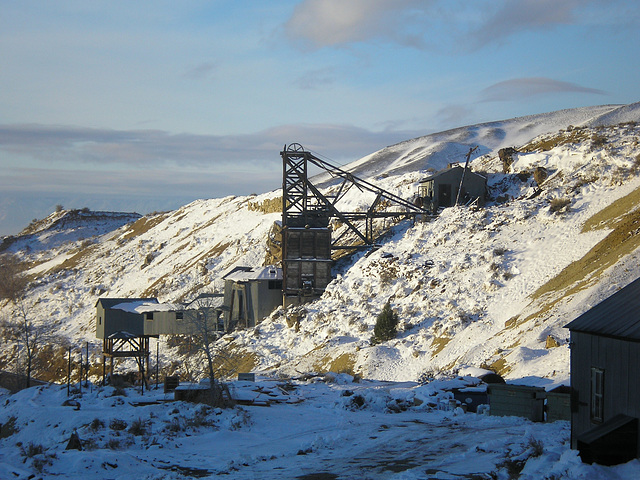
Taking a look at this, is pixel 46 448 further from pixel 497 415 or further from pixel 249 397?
pixel 497 415

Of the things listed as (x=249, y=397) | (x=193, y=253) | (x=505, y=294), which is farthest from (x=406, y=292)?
(x=193, y=253)

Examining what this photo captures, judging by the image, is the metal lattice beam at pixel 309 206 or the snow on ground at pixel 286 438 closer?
the snow on ground at pixel 286 438

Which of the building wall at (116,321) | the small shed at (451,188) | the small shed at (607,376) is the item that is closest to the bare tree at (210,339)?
the building wall at (116,321)

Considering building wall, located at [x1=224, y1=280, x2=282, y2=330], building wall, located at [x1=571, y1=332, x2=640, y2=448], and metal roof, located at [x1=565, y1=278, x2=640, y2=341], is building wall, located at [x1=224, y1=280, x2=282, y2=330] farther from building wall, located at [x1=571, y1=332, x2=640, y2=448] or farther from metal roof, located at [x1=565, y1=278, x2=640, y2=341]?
metal roof, located at [x1=565, y1=278, x2=640, y2=341]

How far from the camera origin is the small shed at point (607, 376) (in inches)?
540

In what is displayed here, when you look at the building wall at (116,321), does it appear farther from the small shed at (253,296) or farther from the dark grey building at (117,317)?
the small shed at (253,296)

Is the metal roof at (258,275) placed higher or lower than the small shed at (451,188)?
lower

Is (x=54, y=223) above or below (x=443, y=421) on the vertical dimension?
above

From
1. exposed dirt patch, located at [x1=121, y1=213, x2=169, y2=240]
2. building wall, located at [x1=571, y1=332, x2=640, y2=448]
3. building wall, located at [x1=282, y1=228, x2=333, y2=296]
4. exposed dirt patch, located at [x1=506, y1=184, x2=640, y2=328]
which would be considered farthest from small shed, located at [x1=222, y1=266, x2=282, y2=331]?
exposed dirt patch, located at [x1=121, y1=213, x2=169, y2=240]

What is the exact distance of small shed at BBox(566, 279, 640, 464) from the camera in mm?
13727

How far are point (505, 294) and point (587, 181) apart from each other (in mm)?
14504

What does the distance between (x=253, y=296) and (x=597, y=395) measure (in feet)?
134

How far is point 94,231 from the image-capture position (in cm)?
11156

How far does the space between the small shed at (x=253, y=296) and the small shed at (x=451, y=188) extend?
15.0m
